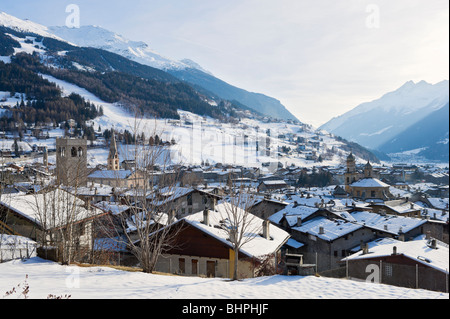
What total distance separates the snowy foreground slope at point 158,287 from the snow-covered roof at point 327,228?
66.9ft

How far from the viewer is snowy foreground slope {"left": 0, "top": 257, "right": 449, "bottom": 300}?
10.6 meters

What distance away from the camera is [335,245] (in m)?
32.6

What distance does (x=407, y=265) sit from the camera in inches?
825

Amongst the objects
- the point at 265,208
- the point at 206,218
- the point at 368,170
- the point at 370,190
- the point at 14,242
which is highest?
the point at 368,170

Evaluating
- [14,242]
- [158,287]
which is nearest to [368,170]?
[14,242]

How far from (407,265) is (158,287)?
631 inches

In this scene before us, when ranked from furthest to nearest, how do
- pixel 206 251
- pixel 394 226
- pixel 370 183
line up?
pixel 370 183
pixel 394 226
pixel 206 251

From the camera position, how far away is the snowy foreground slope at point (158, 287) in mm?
10581

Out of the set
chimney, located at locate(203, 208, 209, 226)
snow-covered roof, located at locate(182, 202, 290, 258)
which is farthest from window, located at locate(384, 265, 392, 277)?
chimney, located at locate(203, 208, 209, 226)

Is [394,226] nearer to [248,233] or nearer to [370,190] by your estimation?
[248,233]

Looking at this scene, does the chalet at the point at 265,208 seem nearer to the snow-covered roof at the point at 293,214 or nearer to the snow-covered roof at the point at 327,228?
the snow-covered roof at the point at 293,214

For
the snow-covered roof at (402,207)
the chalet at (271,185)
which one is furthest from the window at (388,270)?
the chalet at (271,185)
